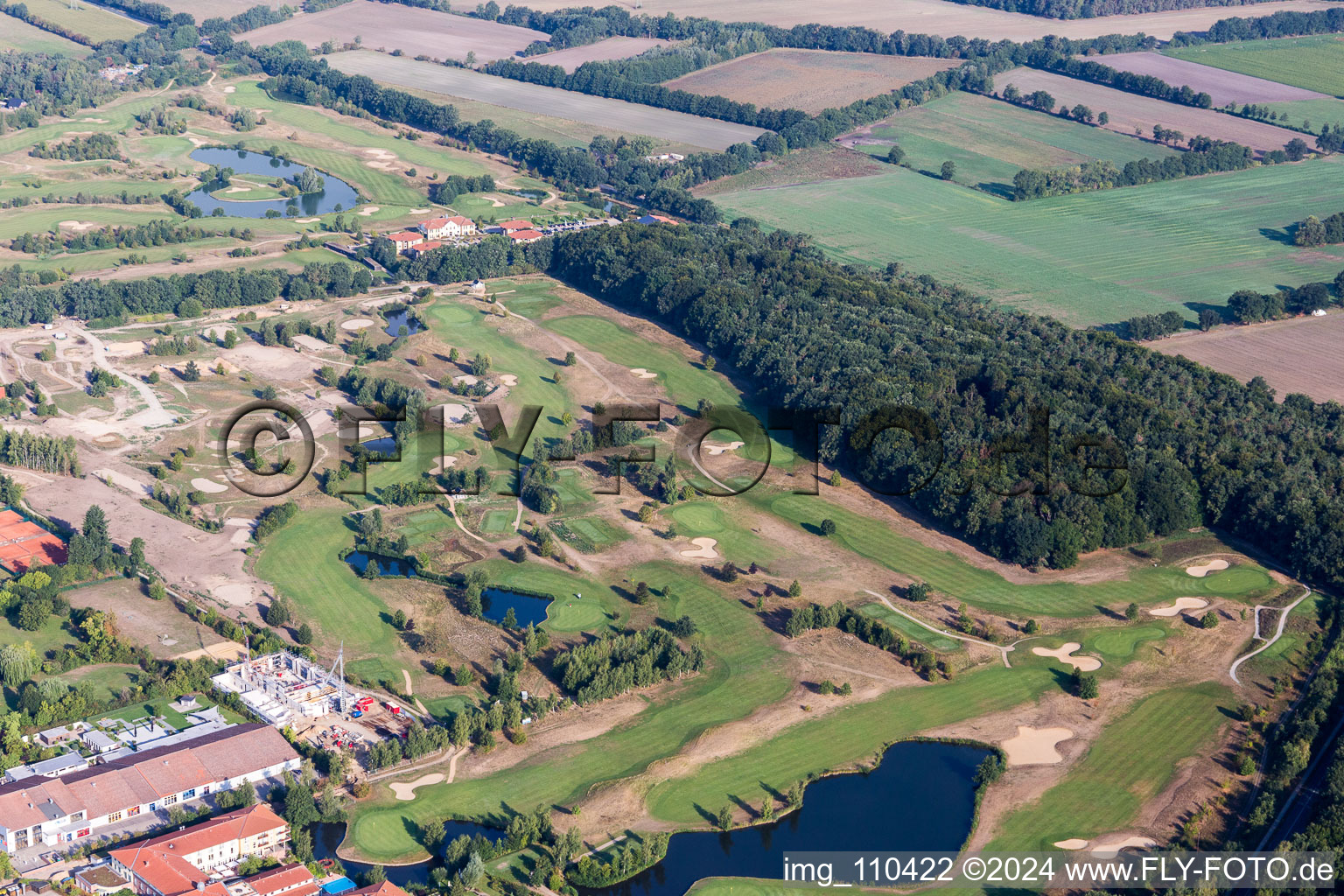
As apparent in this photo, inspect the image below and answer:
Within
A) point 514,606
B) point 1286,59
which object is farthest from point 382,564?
point 1286,59

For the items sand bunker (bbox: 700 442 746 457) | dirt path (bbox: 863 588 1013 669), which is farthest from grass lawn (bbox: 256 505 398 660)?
dirt path (bbox: 863 588 1013 669)

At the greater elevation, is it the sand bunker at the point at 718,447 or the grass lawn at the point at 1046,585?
the sand bunker at the point at 718,447

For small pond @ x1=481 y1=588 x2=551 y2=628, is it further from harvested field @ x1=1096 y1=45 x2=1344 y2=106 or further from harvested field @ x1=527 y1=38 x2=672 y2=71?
harvested field @ x1=527 y1=38 x2=672 y2=71

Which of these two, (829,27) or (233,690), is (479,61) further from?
(233,690)

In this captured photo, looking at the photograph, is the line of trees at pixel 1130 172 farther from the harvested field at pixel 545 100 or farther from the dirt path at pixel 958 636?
the dirt path at pixel 958 636

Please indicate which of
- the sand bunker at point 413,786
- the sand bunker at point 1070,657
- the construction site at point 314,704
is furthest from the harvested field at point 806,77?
the sand bunker at point 413,786

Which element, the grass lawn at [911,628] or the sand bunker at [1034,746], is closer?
the sand bunker at [1034,746]
